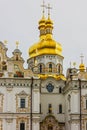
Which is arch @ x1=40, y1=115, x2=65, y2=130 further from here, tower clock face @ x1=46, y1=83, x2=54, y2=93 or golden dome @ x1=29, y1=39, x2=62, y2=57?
golden dome @ x1=29, y1=39, x2=62, y2=57

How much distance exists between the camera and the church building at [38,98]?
161ft

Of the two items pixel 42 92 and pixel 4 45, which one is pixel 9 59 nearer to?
pixel 4 45

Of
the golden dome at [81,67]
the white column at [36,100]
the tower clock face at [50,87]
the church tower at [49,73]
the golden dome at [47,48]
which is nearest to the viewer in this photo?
the white column at [36,100]

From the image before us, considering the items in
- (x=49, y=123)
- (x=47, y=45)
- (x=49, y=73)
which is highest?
(x=47, y=45)

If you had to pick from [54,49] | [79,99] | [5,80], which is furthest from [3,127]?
[54,49]

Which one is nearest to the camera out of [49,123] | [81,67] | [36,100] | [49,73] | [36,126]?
[36,126]

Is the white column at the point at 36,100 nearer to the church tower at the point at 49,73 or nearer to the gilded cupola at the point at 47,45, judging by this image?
the church tower at the point at 49,73

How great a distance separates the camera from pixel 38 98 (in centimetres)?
4991

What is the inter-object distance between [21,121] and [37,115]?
1.93m

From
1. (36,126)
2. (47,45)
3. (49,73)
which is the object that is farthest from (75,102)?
(47,45)

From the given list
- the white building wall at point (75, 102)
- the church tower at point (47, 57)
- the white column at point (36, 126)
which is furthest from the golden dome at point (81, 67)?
the white column at point (36, 126)

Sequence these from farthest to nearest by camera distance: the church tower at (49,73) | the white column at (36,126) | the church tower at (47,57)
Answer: the church tower at (47,57)
the church tower at (49,73)
the white column at (36,126)

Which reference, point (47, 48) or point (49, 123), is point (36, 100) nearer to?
point (49, 123)

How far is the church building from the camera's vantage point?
161 feet
